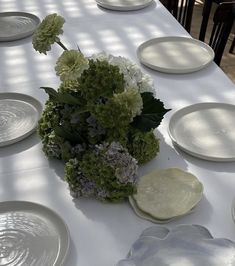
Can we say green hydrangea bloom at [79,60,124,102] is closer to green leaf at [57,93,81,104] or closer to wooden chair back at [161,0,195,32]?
green leaf at [57,93,81,104]

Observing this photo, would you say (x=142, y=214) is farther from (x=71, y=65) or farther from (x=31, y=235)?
(x=71, y=65)

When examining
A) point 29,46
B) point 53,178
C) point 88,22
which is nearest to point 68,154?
point 53,178

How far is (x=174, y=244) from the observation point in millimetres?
773

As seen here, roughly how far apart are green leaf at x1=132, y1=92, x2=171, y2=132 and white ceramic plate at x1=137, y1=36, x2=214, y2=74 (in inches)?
19.2

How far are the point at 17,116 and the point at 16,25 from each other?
2.19ft

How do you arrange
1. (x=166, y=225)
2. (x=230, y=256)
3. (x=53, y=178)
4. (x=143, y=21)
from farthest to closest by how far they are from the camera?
(x=143, y=21) < (x=53, y=178) < (x=166, y=225) < (x=230, y=256)

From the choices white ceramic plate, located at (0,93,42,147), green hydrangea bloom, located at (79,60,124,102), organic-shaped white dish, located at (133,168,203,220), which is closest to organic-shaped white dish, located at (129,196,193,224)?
organic-shaped white dish, located at (133,168,203,220)

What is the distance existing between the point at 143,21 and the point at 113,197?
105cm

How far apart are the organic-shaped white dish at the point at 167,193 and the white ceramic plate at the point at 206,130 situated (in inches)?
4.0

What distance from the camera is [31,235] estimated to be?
829mm

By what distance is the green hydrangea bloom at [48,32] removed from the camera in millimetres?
881

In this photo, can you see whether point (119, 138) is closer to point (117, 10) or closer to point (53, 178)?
point (53, 178)

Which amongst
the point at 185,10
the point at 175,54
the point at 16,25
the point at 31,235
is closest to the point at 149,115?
the point at 31,235

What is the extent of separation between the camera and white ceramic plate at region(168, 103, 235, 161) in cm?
101
